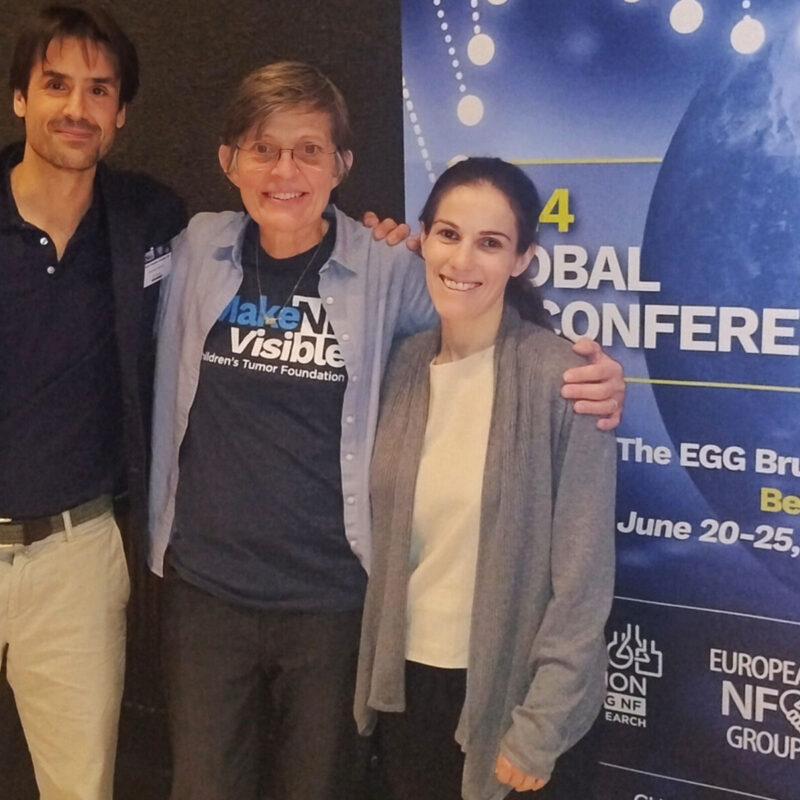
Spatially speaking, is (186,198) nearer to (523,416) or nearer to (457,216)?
(457,216)

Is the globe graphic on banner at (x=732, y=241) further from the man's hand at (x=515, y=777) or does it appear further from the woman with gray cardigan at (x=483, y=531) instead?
the man's hand at (x=515, y=777)

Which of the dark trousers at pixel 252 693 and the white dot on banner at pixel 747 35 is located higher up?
the white dot on banner at pixel 747 35

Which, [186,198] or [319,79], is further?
[186,198]

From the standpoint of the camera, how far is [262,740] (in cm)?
191

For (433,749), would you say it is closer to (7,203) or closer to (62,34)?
(7,203)

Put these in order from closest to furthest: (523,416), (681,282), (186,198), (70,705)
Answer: (523,416) < (681,282) < (70,705) < (186,198)

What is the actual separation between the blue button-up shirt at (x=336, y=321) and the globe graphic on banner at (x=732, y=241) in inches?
18.0

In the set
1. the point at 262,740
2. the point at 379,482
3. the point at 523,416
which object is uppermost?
the point at 523,416

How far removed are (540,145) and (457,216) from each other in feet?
0.74

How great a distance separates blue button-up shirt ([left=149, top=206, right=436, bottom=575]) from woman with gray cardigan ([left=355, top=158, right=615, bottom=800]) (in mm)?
41

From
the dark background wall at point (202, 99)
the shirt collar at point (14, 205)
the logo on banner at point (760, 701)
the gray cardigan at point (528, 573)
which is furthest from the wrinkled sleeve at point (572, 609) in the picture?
Result: the shirt collar at point (14, 205)

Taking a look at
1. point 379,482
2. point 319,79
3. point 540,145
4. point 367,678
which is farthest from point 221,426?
point 540,145

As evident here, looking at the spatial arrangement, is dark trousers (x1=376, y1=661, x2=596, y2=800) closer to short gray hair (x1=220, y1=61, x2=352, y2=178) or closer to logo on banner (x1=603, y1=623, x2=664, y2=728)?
logo on banner (x1=603, y1=623, x2=664, y2=728)

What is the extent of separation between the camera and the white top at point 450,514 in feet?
5.20
